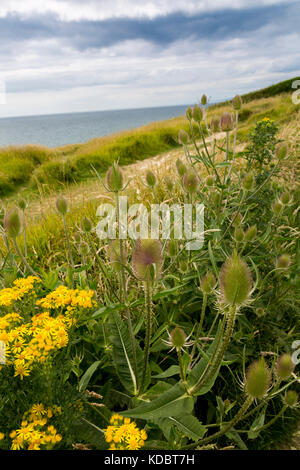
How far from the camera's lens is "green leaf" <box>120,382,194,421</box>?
1.03 meters

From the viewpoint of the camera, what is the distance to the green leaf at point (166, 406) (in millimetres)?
1027

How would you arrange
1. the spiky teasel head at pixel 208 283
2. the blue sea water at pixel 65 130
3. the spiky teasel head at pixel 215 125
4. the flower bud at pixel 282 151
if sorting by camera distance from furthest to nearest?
the blue sea water at pixel 65 130 < the spiky teasel head at pixel 215 125 < the flower bud at pixel 282 151 < the spiky teasel head at pixel 208 283

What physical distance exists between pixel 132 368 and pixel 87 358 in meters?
0.30

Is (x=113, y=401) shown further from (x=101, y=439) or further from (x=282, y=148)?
(x=282, y=148)

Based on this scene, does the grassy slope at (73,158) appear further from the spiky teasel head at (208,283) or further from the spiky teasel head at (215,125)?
the spiky teasel head at (208,283)

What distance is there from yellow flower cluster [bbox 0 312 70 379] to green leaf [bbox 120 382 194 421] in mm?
340

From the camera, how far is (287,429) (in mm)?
1588

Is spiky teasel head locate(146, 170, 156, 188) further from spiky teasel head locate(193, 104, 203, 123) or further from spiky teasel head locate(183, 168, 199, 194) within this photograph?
spiky teasel head locate(193, 104, 203, 123)

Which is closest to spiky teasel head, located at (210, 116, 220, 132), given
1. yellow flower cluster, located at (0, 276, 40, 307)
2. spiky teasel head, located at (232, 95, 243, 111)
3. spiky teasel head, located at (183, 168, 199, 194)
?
spiky teasel head, located at (232, 95, 243, 111)

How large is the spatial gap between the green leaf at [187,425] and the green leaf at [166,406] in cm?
13

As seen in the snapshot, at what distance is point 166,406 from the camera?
1058mm

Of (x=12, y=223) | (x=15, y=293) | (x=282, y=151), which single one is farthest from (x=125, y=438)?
(x=282, y=151)

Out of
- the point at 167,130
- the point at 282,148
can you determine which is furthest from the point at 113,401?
the point at 167,130

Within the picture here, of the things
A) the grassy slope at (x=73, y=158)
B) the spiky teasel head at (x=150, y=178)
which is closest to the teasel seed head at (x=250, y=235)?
the spiky teasel head at (x=150, y=178)
